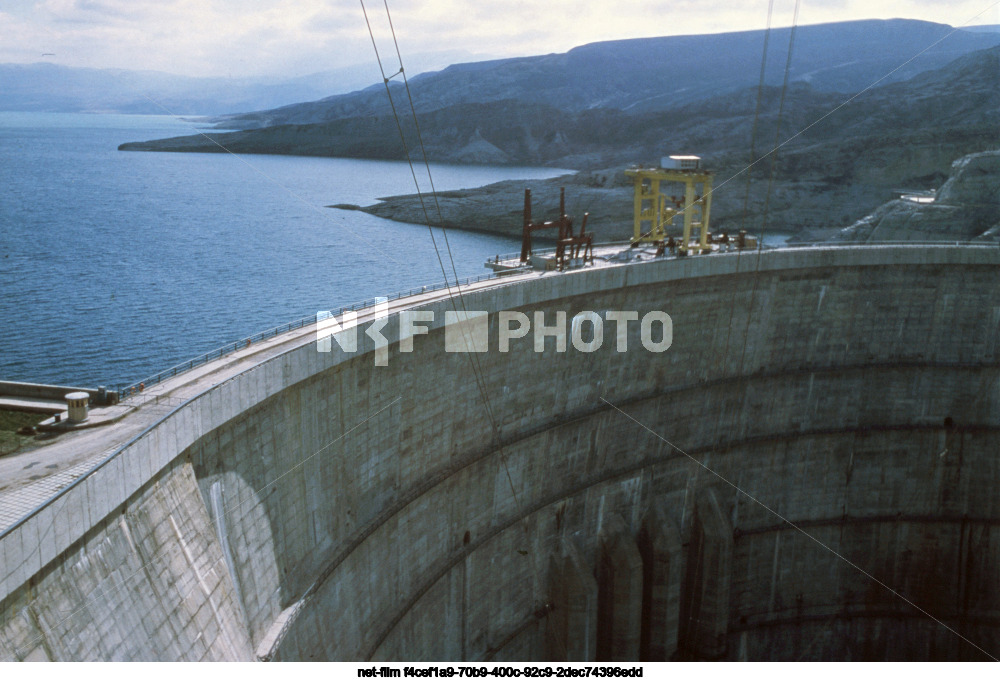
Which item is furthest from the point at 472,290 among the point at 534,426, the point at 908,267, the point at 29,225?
the point at 29,225

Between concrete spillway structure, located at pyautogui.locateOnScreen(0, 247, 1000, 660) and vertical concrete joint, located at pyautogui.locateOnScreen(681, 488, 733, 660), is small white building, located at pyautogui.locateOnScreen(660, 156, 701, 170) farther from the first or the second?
vertical concrete joint, located at pyautogui.locateOnScreen(681, 488, 733, 660)

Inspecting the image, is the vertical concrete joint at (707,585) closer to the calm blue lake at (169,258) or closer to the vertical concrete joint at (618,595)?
the vertical concrete joint at (618,595)

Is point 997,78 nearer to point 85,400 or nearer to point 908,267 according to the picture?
point 908,267

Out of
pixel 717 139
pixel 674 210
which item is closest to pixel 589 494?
pixel 674 210

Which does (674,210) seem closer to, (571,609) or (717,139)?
(571,609)

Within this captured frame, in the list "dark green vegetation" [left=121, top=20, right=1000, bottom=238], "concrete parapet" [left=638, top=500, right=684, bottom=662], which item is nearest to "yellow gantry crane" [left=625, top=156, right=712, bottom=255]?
"concrete parapet" [left=638, top=500, right=684, bottom=662]

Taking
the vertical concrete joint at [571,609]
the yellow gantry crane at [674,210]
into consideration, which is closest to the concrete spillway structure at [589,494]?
the vertical concrete joint at [571,609]
